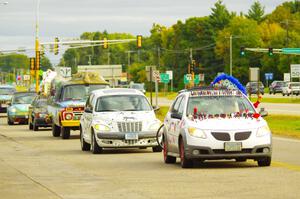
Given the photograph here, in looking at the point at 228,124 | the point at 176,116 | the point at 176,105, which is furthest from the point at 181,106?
the point at 228,124

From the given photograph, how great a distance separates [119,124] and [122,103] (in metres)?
1.57

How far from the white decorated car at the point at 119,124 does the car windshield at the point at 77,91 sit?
8.43 meters

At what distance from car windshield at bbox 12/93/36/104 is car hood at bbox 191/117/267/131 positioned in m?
34.1

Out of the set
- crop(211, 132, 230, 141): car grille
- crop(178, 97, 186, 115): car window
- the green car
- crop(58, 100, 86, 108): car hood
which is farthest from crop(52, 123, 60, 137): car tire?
crop(211, 132, 230, 141): car grille

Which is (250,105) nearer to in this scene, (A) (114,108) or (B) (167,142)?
(B) (167,142)

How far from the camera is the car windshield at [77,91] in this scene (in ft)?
121

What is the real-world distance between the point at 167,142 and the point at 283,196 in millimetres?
7727

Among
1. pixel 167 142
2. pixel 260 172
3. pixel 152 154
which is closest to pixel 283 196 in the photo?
pixel 260 172

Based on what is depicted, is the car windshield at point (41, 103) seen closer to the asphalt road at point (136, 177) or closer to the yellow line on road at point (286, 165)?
the asphalt road at point (136, 177)

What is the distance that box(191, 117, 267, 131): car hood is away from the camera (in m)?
19.8

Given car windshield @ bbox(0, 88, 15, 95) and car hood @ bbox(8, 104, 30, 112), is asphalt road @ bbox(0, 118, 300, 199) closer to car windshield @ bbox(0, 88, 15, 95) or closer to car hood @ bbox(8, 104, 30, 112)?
car hood @ bbox(8, 104, 30, 112)

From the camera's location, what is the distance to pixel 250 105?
69.8ft

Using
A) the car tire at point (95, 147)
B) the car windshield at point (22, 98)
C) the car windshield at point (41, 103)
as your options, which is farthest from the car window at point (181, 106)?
the car windshield at point (22, 98)

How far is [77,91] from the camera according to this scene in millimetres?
36906
